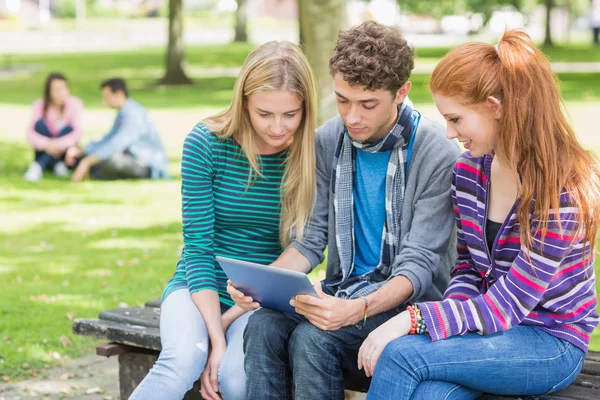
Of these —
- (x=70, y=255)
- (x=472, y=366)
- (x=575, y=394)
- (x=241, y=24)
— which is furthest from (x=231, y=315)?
(x=241, y=24)

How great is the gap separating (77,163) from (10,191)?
103 centimetres

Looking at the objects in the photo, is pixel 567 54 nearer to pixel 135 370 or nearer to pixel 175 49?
pixel 175 49

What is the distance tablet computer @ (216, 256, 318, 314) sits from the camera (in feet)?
9.68

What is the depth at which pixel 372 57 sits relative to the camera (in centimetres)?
314

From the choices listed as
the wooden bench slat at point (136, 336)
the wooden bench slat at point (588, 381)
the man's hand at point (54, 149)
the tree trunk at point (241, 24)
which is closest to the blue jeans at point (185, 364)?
the wooden bench slat at point (136, 336)

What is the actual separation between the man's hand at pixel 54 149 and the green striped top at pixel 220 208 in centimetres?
711

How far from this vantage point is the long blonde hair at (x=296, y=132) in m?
3.36

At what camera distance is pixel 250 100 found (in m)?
3.42

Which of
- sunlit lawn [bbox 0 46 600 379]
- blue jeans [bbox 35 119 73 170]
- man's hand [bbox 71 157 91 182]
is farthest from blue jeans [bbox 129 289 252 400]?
blue jeans [bbox 35 119 73 170]

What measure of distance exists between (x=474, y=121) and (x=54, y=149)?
26.8 ft

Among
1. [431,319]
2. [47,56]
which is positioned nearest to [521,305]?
[431,319]

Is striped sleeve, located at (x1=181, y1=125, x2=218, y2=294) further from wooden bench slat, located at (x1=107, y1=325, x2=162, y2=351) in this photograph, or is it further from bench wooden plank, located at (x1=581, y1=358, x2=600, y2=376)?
bench wooden plank, located at (x1=581, y1=358, x2=600, y2=376)

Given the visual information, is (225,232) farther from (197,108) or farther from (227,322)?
(197,108)

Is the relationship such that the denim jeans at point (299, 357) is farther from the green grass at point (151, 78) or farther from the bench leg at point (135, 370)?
the green grass at point (151, 78)
